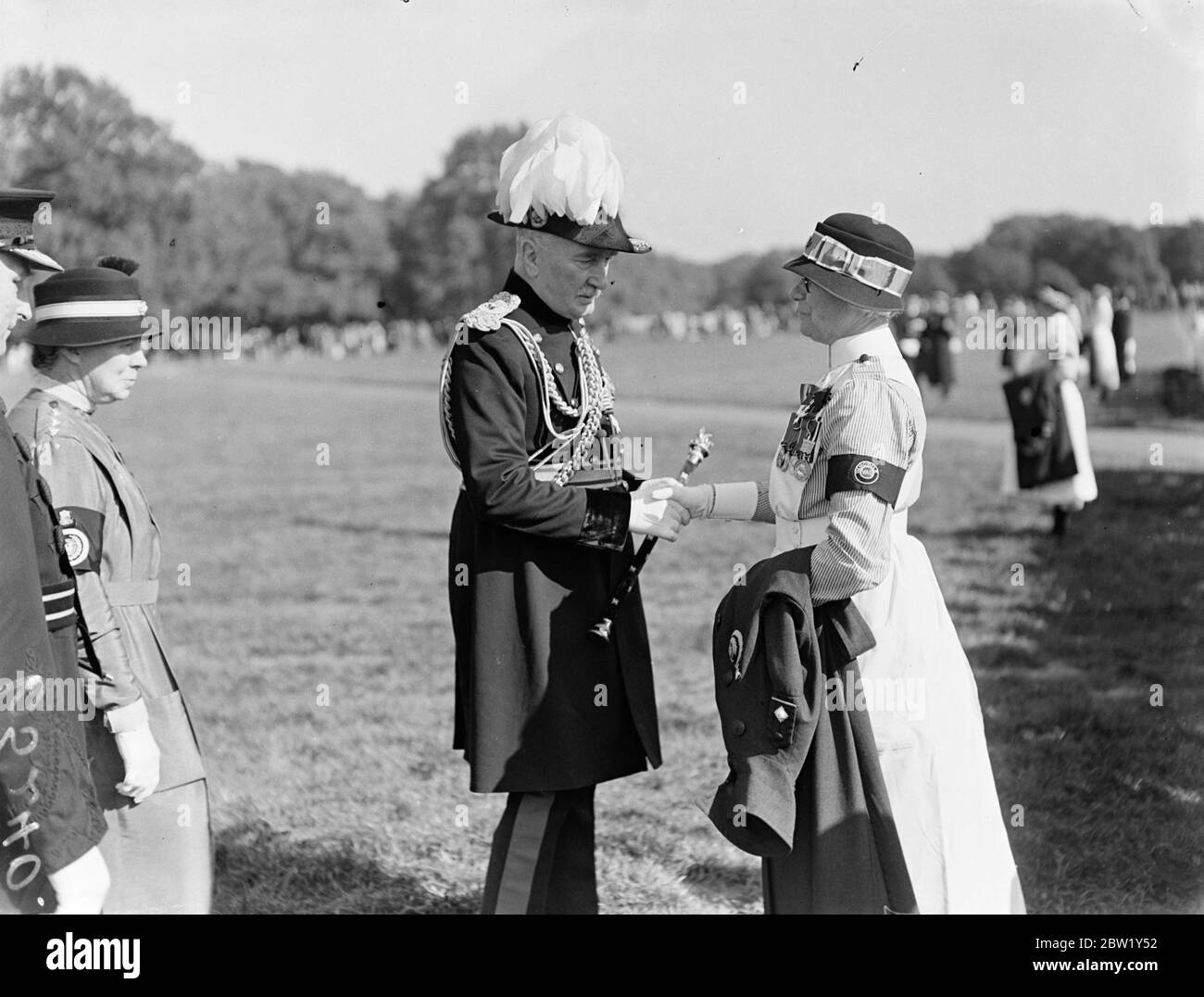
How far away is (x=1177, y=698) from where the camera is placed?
633 cm

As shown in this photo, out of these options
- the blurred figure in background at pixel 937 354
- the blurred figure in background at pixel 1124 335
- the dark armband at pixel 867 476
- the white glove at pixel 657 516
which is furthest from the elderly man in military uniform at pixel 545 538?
the blurred figure in background at pixel 937 354

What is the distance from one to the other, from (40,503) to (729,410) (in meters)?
17.8

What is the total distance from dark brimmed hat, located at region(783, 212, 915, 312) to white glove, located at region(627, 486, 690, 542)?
659 mm

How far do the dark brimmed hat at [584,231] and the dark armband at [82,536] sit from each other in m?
1.22

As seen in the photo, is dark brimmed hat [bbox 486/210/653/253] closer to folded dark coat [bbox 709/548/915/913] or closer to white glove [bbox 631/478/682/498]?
white glove [bbox 631/478/682/498]

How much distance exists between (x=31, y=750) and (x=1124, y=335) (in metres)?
17.8

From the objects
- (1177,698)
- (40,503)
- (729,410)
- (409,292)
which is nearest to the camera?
(40,503)

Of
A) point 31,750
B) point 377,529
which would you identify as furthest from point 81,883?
point 377,529

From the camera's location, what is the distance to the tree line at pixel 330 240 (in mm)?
18672

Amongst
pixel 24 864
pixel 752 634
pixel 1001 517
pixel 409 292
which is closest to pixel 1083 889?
pixel 752 634

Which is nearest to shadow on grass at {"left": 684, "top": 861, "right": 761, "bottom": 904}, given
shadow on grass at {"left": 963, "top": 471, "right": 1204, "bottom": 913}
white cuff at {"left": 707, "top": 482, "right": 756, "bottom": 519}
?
shadow on grass at {"left": 963, "top": 471, "right": 1204, "bottom": 913}

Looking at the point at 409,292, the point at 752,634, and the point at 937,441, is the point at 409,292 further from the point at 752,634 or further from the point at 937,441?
the point at 752,634

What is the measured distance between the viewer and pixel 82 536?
354cm

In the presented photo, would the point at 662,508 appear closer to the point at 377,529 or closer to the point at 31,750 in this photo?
the point at 31,750
